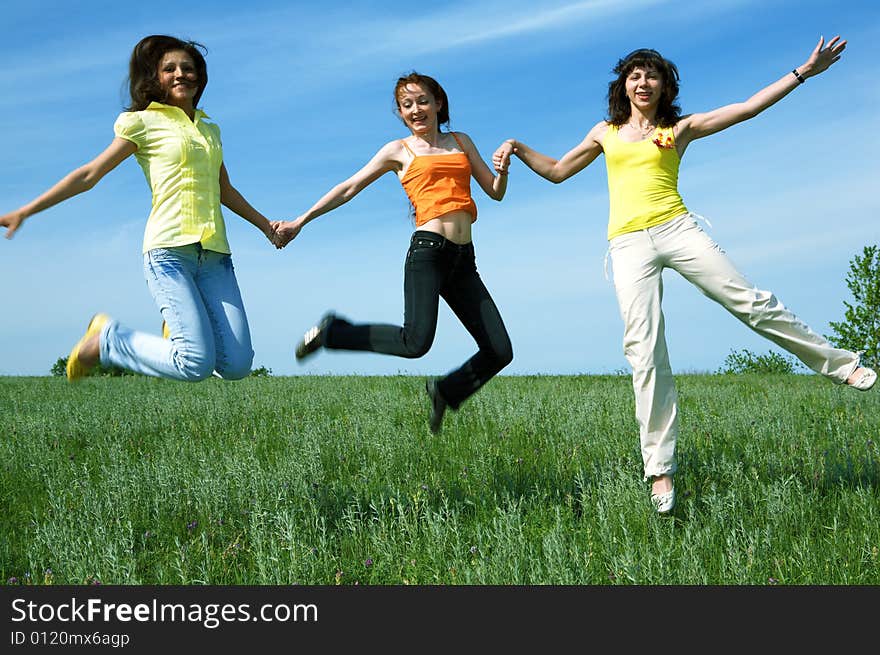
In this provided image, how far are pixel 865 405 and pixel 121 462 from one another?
349 inches

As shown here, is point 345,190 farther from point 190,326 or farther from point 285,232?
point 190,326

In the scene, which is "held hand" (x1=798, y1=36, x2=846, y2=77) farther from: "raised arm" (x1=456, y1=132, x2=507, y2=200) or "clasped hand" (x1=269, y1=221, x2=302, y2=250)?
"clasped hand" (x1=269, y1=221, x2=302, y2=250)

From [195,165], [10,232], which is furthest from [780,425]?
[10,232]

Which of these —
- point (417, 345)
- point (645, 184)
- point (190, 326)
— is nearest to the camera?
point (190, 326)

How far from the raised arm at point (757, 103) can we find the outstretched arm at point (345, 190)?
6.54ft

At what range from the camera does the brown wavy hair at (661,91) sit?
18.8ft

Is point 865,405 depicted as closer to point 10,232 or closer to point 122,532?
point 122,532

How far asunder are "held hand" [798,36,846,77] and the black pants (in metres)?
2.50

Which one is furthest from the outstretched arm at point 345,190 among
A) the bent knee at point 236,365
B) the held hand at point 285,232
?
the bent knee at point 236,365

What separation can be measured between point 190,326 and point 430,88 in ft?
7.85

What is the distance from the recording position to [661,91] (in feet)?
18.9

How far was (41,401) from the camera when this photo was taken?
12.2 m

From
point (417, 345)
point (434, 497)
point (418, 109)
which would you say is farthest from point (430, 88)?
point (434, 497)

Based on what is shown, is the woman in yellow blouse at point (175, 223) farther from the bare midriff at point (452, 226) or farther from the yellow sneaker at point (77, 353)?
the bare midriff at point (452, 226)
